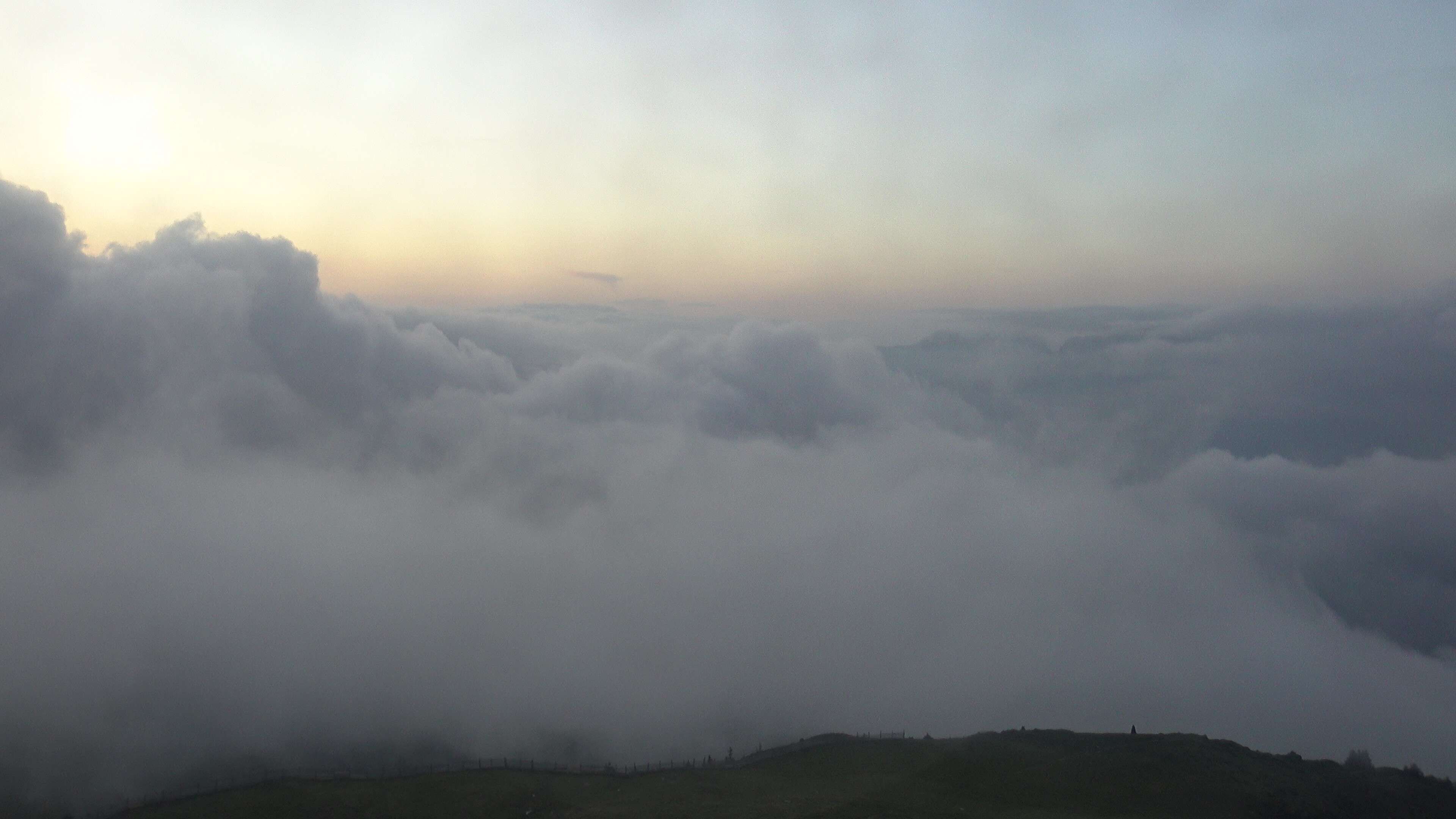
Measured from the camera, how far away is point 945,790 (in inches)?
3556

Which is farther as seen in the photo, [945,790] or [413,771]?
[413,771]

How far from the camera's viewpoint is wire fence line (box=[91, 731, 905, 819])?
98.0 meters

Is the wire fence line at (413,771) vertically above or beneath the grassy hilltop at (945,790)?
beneath

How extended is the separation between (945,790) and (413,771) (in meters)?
68.5

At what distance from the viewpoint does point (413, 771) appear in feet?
355

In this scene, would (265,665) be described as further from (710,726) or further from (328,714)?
(710,726)

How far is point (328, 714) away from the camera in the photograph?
138m

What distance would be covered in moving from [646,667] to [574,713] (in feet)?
142

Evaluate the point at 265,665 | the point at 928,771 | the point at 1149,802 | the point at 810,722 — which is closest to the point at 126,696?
the point at 265,665

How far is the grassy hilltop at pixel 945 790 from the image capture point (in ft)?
280

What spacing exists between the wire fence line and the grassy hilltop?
203 centimetres

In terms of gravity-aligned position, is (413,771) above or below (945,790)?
below

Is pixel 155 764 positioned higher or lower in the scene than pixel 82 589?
lower

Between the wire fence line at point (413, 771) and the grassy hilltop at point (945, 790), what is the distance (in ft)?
6.65
